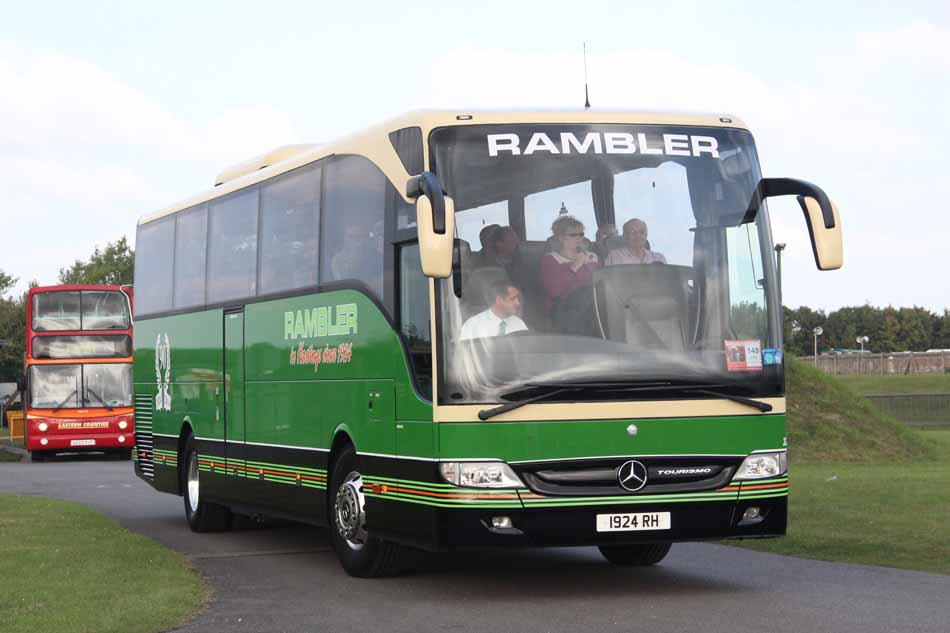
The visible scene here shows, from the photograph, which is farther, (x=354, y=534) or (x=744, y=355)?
(x=354, y=534)

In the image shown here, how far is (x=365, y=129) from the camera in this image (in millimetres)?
12961

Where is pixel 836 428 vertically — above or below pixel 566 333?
below

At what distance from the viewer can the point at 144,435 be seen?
2017cm

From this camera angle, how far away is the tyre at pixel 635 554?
43.7ft

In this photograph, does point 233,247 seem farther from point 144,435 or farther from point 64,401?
point 64,401

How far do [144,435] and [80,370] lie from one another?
22931 mm

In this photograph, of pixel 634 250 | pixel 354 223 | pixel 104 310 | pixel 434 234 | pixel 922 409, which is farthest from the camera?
pixel 922 409

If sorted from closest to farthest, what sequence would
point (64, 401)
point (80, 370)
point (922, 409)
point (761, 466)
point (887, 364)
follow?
point (761, 466)
point (80, 370)
point (64, 401)
point (922, 409)
point (887, 364)

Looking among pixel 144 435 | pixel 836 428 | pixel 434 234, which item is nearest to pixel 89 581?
pixel 434 234

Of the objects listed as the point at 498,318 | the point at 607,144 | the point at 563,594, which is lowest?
the point at 563,594

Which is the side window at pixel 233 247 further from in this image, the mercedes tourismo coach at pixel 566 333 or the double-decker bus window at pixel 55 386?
the double-decker bus window at pixel 55 386

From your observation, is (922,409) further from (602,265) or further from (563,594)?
(602,265)

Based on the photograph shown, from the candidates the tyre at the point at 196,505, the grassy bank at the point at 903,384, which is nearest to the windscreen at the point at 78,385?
the tyre at the point at 196,505

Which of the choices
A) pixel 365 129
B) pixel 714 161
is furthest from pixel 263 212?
pixel 714 161
